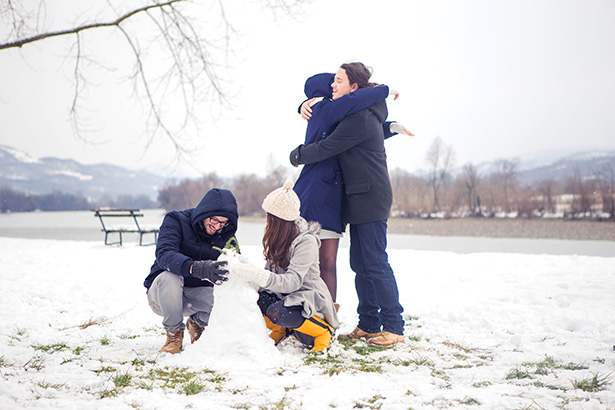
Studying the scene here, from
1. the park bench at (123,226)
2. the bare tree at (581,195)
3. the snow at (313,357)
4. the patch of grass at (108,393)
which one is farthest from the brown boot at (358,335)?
the bare tree at (581,195)

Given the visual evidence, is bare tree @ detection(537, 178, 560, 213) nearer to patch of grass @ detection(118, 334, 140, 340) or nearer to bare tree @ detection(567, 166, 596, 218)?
bare tree @ detection(567, 166, 596, 218)

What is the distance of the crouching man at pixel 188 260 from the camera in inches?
115

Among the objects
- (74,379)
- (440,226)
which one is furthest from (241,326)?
(440,226)

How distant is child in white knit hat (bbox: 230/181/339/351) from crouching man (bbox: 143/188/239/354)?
1.12ft

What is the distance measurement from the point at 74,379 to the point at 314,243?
5.15 ft

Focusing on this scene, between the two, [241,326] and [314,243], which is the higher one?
[314,243]

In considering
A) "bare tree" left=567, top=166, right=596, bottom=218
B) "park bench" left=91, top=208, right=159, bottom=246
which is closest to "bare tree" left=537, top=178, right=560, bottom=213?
"bare tree" left=567, top=166, right=596, bottom=218

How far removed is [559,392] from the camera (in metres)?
2.22

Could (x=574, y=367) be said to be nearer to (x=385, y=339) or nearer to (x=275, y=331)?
(x=385, y=339)

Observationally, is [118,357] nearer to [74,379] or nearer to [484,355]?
[74,379]

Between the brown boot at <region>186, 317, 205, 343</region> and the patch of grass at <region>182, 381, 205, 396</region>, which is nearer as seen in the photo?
the patch of grass at <region>182, 381, 205, 396</region>

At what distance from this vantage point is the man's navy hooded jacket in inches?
115

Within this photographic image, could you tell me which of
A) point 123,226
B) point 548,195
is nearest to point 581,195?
point 548,195

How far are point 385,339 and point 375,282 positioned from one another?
406 millimetres
